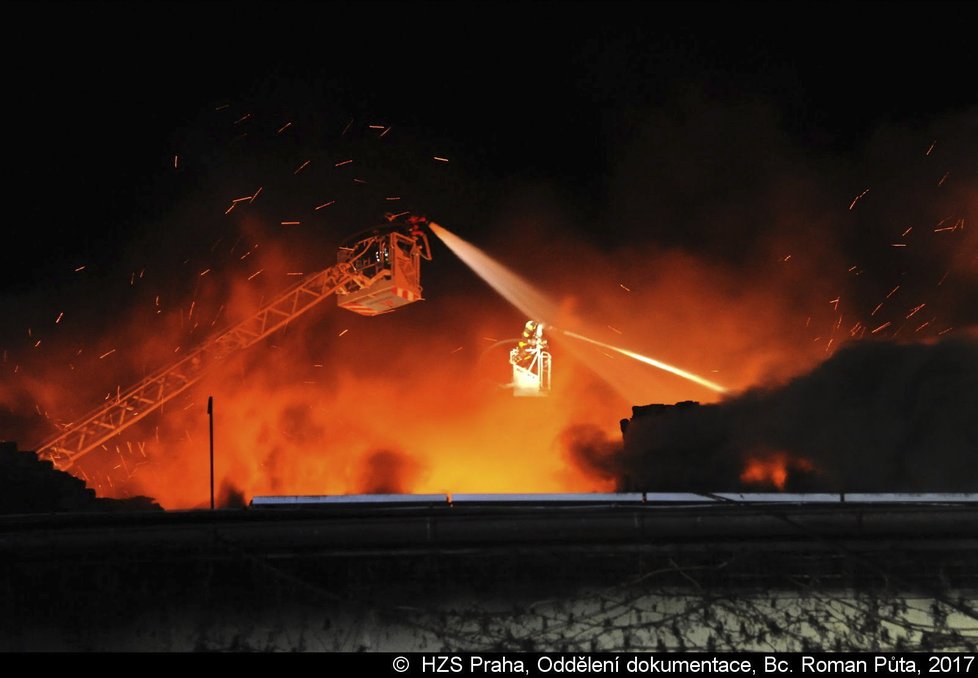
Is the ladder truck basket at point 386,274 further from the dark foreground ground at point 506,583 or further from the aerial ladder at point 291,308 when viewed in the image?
the dark foreground ground at point 506,583

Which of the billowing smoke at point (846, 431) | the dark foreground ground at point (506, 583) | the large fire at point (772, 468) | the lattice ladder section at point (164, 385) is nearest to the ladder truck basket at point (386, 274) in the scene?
the lattice ladder section at point (164, 385)

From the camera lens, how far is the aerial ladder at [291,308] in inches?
1178

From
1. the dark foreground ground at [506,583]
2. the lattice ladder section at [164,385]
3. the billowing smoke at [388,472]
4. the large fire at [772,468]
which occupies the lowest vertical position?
the dark foreground ground at [506,583]

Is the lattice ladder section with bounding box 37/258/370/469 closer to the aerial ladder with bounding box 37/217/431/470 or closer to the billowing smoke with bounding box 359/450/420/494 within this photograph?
the aerial ladder with bounding box 37/217/431/470

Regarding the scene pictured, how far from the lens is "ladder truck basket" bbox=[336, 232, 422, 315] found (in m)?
29.6

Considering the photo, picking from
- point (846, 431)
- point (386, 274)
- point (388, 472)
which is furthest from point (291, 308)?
point (846, 431)

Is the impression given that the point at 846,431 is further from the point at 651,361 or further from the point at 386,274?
the point at 386,274

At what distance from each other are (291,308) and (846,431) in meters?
27.7

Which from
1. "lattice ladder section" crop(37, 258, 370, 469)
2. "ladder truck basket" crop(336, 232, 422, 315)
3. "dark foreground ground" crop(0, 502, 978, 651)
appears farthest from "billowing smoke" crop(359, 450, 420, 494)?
"dark foreground ground" crop(0, 502, 978, 651)

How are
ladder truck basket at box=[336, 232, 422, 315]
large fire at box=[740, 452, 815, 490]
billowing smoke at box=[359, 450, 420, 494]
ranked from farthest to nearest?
billowing smoke at box=[359, 450, 420, 494], ladder truck basket at box=[336, 232, 422, 315], large fire at box=[740, 452, 815, 490]

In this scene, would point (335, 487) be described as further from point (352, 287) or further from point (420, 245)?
point (420, 245)

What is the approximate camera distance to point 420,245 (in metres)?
30.6

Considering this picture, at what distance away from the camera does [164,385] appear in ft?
126
